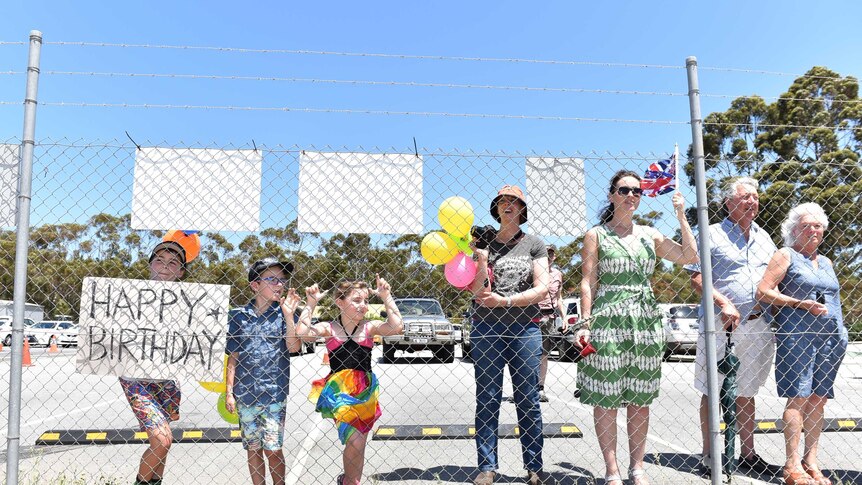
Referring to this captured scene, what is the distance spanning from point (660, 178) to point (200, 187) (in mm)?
2738

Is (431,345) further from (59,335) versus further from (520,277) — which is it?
(59,335)

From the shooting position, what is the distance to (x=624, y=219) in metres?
3.74

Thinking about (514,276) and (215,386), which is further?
(514,276)

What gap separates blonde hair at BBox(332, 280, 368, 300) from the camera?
11.7 ft

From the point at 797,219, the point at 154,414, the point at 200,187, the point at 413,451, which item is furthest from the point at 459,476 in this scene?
the point at 797,219

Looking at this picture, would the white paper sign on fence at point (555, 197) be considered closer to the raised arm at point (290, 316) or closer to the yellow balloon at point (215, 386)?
the raised arm at point (290, 316)

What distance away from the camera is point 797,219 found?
12.8 feet

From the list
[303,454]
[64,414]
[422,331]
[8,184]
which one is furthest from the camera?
[422,331]

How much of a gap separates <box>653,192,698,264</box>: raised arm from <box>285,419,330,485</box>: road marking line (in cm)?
281

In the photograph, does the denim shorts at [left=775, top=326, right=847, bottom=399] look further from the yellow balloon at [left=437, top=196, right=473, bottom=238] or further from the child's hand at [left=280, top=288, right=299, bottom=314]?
the child's hand at [left=280, top=288, right=299, bottom=314]

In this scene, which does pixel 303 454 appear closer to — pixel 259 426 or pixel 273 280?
pixel 259 426

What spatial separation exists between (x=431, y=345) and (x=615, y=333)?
9.34 meters

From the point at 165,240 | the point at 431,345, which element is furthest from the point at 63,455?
the point at 431,345

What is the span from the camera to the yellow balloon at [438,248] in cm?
386
